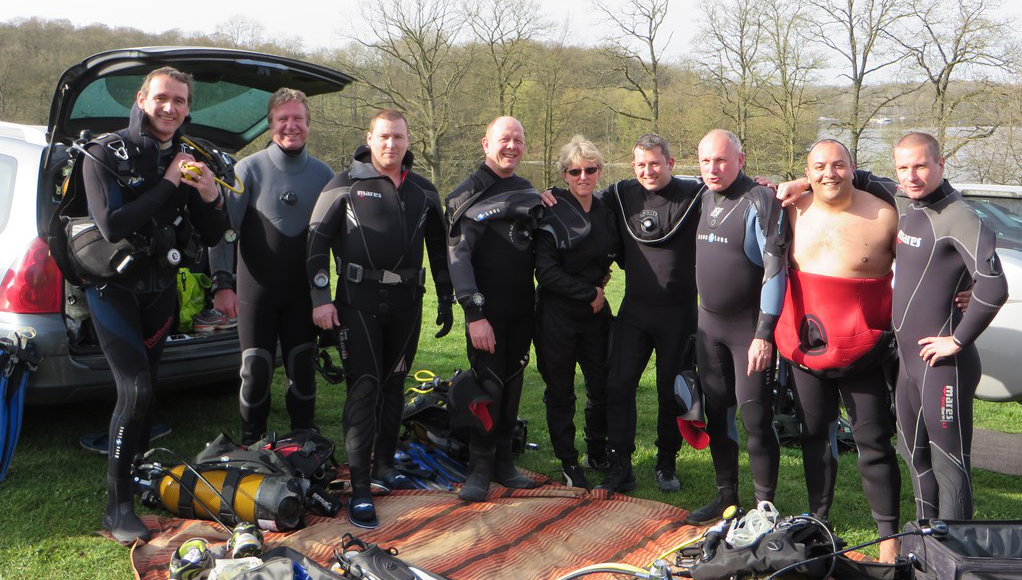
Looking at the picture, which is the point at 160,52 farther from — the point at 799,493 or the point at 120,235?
the point at 799,493

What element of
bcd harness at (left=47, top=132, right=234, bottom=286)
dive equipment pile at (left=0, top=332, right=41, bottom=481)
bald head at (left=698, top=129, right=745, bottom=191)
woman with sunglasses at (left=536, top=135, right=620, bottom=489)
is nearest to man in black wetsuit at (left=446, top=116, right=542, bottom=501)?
woman with sunglasses at (left=536, top=135, right=620, bottom=489)

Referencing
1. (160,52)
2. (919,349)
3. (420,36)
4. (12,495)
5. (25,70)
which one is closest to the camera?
(919,349)

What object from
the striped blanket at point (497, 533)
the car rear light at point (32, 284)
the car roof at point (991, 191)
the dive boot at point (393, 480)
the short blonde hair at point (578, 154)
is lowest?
the striped blanket at point (497, 533)

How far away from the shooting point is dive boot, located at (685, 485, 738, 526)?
3852 millimetres

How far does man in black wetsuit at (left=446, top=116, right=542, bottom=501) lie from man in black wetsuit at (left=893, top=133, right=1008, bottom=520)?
1.73m

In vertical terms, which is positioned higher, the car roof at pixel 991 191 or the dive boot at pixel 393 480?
the car roof at pixel 991 191

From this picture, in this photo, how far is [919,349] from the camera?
317cm

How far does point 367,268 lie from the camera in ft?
12.5

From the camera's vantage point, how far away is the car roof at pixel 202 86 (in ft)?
12.0

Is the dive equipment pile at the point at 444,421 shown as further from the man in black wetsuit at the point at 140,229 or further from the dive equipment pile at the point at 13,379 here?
the dive equipment pile at the point at 13,379

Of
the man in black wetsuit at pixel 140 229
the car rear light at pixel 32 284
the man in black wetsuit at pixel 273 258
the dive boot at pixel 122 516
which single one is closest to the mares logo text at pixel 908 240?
the man in black wetsuit at pixel 273 258

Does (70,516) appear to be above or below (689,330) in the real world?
below

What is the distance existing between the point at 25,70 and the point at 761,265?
26.4 m

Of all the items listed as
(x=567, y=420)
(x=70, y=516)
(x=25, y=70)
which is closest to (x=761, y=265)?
(x=567, y=420)
